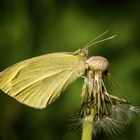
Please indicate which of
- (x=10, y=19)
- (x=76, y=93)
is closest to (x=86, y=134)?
(x=76, y=93)

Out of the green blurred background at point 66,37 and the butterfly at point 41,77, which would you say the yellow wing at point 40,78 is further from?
A: the green blurred background at point 66,37

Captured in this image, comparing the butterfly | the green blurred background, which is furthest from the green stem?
the green blurred background

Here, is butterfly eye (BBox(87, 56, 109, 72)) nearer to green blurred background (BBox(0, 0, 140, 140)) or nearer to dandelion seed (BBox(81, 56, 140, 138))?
dandelion seed (BBox(81, 56, 140, 138))

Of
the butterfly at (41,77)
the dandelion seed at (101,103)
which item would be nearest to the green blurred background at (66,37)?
the butterfly at (41,77)

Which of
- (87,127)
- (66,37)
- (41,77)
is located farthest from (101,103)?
(66,37)

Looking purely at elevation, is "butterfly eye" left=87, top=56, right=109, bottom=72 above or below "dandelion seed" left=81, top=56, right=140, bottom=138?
above

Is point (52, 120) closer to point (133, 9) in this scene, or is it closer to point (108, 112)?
point (133, 9)
